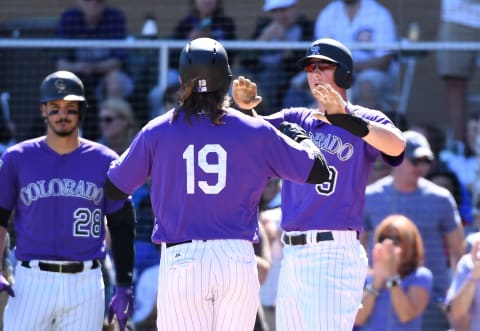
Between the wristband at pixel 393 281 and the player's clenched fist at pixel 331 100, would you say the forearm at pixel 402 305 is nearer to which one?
the wristband at pixel 393 281

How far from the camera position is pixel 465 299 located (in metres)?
6.62

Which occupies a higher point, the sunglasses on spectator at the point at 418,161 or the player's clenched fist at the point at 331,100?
the player's clenched fist at the point at 331,100

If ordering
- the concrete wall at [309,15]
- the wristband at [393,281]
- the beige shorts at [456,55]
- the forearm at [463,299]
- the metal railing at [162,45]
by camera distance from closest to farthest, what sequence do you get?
the forearm at [463,299]
the wristband at [393,281]
the metal railing at [162,45]
the beige shorts at [456,55]
the concrete wall at [309,15]

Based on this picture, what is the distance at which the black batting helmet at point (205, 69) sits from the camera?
197 inches

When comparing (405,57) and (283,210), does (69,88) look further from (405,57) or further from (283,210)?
(405,57)

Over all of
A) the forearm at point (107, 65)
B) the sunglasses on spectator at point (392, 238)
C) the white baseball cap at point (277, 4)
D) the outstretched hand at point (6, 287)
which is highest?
the white baseball cap at point (277, 4)

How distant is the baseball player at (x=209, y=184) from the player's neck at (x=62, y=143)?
1.00 meters

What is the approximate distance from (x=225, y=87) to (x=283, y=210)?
2.96 ft

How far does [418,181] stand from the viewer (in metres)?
7.68

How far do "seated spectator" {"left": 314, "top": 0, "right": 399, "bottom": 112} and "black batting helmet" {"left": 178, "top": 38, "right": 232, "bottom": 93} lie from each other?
10.8 ft

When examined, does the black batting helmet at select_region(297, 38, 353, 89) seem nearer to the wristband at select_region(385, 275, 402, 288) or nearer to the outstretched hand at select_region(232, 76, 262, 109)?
the outstretched hand at select_region(232, 76, 262, 109)

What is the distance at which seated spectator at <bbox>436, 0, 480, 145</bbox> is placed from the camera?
8711 mm

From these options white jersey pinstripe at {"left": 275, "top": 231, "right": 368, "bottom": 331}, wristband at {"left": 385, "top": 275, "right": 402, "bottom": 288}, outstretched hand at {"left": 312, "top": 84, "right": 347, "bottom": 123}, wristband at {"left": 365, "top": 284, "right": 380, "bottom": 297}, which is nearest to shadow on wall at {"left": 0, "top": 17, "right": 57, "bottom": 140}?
wristband at {"left": 365, "top": 284, "right": 380, "bottom": 297}

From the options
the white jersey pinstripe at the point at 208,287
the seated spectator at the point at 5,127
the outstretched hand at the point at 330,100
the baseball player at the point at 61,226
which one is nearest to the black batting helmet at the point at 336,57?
the outstretched hand at the point at 330,100
